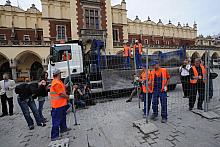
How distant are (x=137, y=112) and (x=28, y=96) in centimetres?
359

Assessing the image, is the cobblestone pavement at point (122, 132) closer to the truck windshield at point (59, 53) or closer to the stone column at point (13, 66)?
the truck windshield at point (59, 53)

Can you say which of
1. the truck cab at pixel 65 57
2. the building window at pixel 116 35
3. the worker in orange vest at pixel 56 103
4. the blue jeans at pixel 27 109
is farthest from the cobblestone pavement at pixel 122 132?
the building window at pixel 116 35

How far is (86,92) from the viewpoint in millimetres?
6820

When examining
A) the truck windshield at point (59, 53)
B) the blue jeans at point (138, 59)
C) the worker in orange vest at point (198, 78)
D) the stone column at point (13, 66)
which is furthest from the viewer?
the stone column at point (13, 66)

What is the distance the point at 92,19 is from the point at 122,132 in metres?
21.8

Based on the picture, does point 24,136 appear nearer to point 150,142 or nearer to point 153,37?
point 150,142

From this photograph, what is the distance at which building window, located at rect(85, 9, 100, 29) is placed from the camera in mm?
22828

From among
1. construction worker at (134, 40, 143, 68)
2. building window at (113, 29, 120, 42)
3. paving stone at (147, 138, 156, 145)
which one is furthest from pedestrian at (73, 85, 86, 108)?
building window at (113, 29, 120, 42)

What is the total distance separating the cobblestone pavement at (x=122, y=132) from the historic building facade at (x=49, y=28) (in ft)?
45.7

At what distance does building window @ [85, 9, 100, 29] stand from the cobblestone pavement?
64.2 feet

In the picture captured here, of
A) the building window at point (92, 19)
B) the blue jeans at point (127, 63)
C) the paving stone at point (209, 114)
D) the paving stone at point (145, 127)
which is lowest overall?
the paving stone at point (145, 127)

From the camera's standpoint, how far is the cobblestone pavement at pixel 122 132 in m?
3.41

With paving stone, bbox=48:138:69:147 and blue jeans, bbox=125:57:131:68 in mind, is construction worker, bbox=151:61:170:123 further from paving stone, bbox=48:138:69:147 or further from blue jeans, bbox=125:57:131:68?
blue jeans, bbox=125:57:131:68

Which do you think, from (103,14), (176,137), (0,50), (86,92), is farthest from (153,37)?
(176,137)
